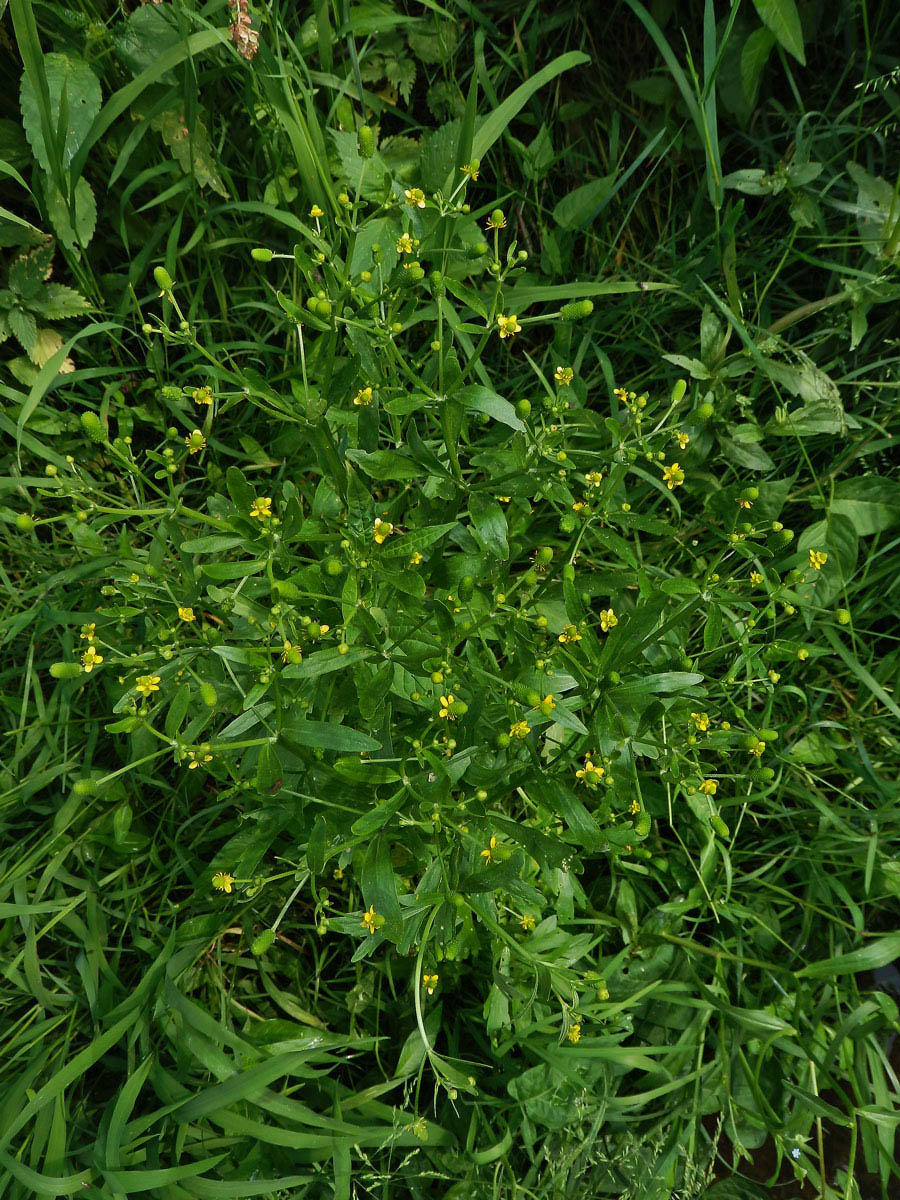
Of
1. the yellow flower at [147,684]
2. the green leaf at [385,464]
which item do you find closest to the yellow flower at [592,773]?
the green leaf at [385,464]

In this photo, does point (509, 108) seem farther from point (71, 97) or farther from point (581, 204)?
point (71, 97)

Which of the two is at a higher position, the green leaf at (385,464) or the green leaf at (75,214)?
the green leaf at (75,214)

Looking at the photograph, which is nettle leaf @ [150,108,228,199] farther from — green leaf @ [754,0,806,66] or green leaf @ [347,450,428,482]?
green leaf @ [754,0,806,66]

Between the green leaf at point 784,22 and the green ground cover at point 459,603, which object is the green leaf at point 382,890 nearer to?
the green ground cover at point 459,603

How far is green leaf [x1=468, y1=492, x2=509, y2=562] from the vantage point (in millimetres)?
1887

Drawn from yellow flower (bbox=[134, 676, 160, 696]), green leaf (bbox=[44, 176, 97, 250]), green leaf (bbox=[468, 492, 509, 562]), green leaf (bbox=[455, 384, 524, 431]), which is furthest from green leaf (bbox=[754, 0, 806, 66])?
yellow flower (bbox=[134, 676, 160, 696])

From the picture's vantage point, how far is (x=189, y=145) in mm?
2510

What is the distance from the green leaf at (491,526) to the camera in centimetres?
189

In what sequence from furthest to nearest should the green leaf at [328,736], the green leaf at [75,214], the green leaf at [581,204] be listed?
the green leaf at [581,204] < the green leaf at [75,214] < the green leaf at [328,736]

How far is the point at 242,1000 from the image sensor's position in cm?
259

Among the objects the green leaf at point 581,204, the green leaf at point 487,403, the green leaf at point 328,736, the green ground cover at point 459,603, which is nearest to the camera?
the green leaf at point 328,736

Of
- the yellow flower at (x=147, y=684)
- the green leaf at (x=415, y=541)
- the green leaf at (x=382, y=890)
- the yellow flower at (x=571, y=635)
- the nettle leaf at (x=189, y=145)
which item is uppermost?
the nettle leaf at (x=189, y=145)

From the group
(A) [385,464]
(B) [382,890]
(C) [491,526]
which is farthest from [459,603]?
(B) [382,890]

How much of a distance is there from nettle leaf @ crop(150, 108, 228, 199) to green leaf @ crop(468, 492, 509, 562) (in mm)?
1404
